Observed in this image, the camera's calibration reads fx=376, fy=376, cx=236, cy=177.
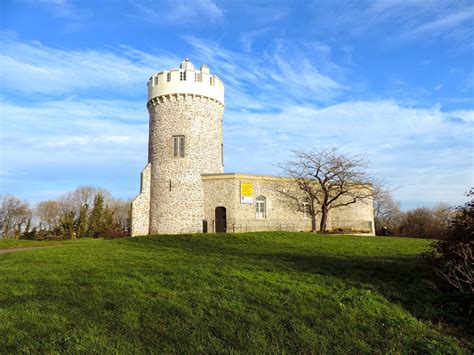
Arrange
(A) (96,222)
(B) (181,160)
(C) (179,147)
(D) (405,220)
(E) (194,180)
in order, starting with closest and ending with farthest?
(E) (194,180) < (B) (181,160) < (C) (179,147) < (A) (96,222) < (D) (405,220)

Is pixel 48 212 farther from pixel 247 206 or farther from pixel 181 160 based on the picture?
pixel 247 206

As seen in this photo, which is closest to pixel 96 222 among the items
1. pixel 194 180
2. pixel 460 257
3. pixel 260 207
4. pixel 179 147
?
pixel 179 147

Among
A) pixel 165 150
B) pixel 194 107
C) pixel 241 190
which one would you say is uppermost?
pixel 194 107

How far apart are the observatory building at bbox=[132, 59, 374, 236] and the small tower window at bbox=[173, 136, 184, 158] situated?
8 cm

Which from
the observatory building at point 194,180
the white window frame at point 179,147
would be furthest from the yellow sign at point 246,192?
the white window frame at point 179,147

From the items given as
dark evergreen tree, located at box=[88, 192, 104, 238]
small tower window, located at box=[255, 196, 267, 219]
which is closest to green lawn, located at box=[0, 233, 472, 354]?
small tower window, located at box=[255, 196, 267, 219]

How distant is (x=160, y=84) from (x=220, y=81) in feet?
16.5

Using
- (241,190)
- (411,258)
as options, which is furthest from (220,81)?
(411,258)

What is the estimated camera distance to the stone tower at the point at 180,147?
28.8 metres

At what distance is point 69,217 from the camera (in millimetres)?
41812

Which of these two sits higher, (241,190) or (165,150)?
(165,150)

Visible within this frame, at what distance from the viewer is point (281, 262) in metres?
11.7

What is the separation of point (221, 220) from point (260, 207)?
310 cm

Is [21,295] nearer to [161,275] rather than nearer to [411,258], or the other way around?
[161,275]
